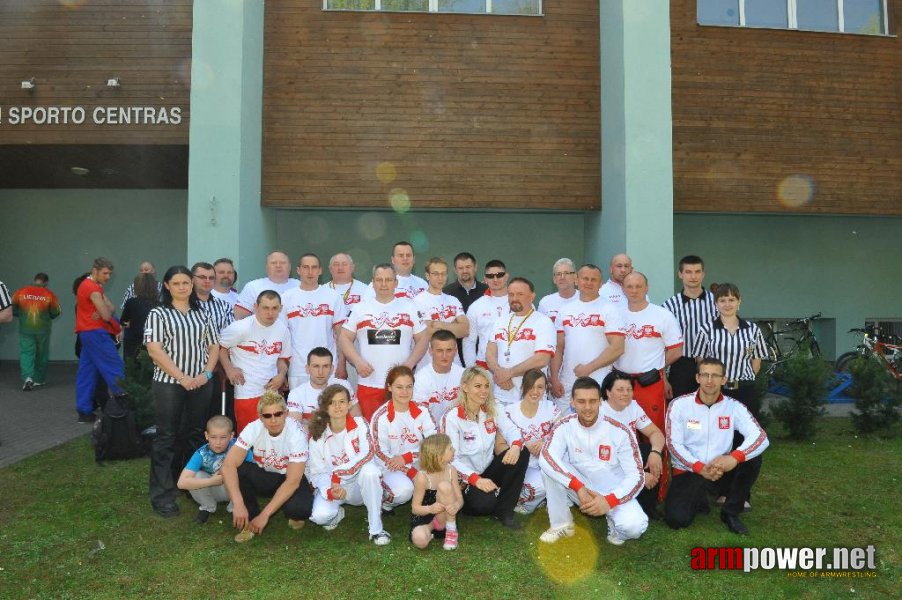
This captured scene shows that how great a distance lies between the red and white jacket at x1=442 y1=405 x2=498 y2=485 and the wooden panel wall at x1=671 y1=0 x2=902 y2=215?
671 cm

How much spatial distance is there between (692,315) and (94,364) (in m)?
6.99

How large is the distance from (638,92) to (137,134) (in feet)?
25.4

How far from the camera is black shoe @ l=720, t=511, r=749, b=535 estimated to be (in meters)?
4.55

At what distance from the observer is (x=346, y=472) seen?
178 inches

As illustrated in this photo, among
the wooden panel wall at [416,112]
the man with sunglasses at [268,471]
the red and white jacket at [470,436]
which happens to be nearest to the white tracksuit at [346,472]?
the man with sunglasses at [268,471]

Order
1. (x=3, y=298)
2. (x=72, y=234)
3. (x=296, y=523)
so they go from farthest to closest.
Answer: (x=72, y=234)
(x=3, y=298)
(x=296, y=523)

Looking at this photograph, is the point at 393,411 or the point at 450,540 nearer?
the point at 450,540

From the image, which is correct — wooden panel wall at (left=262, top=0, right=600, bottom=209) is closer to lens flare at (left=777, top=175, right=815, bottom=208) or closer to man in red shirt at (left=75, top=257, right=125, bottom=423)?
man in red shirt at (left=75, top=257, right=125, bottom=423)

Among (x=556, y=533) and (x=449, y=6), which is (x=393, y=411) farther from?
(x=449, y=6)

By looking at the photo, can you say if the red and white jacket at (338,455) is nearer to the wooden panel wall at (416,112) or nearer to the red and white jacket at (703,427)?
the red and white jacket at (703,427)

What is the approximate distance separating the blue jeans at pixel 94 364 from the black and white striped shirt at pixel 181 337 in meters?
3.35

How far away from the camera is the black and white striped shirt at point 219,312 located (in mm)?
5527

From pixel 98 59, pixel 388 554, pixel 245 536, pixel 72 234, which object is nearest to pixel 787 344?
pixel 388 554

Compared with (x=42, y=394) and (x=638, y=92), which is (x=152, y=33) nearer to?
(x=42, y=394)
